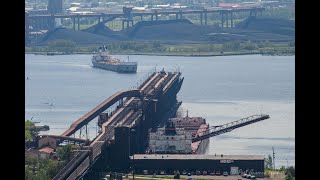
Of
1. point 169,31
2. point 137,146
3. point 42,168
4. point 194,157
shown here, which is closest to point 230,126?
point 137,146

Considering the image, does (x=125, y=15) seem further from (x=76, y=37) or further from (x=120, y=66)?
(x=120, y=66)

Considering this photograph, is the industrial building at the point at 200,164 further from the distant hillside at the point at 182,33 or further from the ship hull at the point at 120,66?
the distant hillside at the point at 182,33

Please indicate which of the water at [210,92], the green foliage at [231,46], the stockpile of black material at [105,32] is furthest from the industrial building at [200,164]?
the stockpile of black material at [105,32]

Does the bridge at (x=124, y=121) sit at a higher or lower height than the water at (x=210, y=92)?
higher

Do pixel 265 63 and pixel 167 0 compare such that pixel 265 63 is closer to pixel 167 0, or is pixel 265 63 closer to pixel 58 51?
pixel 58 51

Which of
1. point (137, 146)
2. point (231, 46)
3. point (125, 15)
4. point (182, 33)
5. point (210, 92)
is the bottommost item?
point (210, 92)
